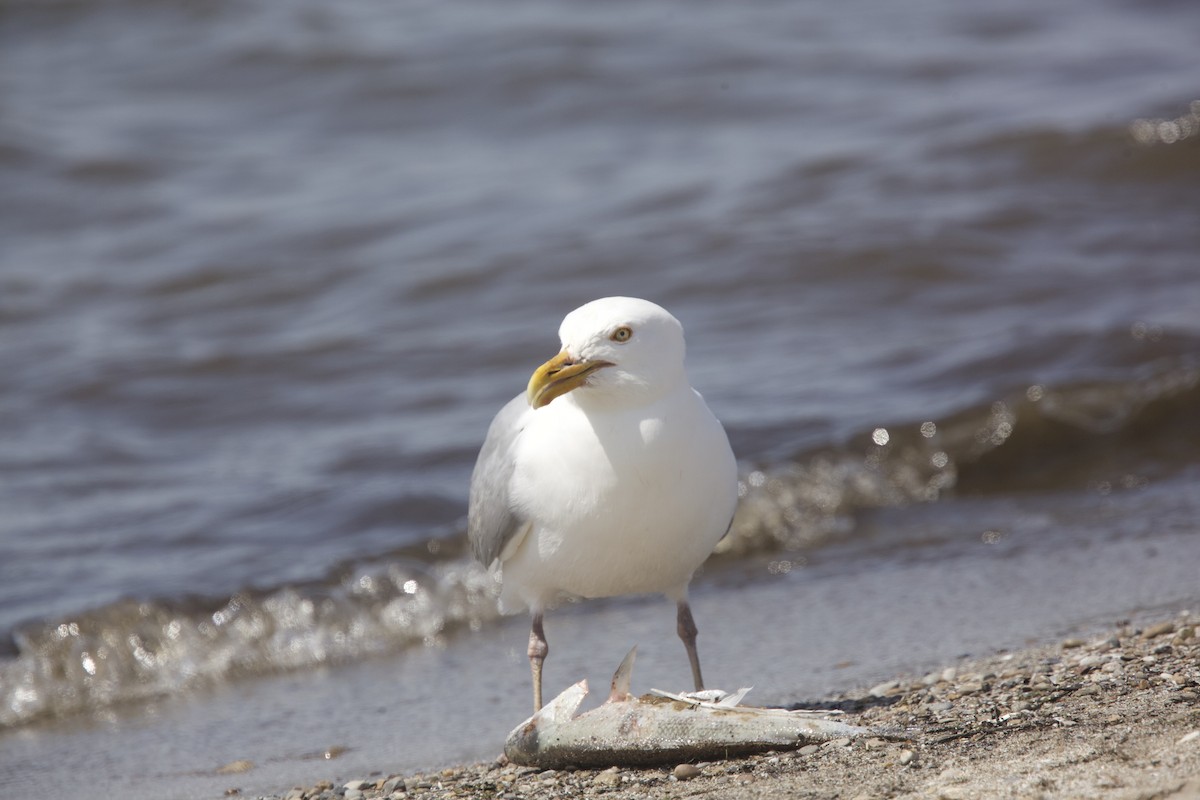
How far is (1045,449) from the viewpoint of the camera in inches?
341

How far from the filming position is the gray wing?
16.4 ft

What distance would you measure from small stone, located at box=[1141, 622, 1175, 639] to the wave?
8.71 ft

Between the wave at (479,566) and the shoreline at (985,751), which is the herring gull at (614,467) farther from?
the wave at (479,566)

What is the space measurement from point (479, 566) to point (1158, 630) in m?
3.37

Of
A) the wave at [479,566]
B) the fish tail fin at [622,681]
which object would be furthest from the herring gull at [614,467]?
the wave at [479,566]

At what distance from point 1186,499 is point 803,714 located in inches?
158

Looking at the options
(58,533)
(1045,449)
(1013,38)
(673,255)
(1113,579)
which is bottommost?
(1113,579)

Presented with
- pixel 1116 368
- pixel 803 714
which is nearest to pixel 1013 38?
pixel 1116 368

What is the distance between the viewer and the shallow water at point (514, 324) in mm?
6703

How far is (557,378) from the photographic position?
4.39 metres

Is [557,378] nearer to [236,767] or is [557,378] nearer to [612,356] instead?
[612,356]

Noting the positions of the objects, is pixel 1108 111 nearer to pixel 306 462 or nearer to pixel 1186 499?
pixel 1186 499

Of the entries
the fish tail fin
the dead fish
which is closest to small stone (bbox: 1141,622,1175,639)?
the dead fish

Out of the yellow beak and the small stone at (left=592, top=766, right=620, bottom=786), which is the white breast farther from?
the small stone at (left=592, top=766, right=620, bottom=786)
